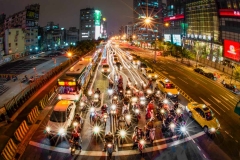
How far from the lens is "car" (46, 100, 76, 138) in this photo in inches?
582

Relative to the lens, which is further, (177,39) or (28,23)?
(28,23)

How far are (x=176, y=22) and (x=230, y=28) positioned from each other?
41980 mm

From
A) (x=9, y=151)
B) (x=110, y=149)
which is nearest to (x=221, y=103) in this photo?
(x=110, y=149)

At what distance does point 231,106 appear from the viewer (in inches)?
925

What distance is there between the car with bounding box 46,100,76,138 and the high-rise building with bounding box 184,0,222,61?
51050 mm

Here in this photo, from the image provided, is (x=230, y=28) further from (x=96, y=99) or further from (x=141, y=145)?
(x=141, y=145)

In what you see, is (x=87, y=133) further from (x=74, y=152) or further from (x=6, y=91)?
(x=6, y=91)

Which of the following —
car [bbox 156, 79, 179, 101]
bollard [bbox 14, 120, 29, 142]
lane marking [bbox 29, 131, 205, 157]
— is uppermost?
car [bbox 156, 79, 179, 101]

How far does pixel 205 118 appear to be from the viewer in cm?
1678

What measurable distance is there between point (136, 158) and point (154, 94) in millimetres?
12013

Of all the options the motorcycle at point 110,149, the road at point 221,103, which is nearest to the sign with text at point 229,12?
the road at point 221,103

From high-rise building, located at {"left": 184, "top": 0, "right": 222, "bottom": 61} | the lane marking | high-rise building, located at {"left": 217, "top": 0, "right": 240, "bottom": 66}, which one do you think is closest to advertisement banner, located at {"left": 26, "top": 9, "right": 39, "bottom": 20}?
high-rise building, located at {"left": 184, "top": 0, "right": 222, "bottom": 61}

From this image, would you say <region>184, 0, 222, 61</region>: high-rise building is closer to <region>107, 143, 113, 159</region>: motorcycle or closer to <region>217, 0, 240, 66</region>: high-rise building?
<region>217, 0, 240, 66</region>: high-rise building

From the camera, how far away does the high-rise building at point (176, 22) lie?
83619mm
